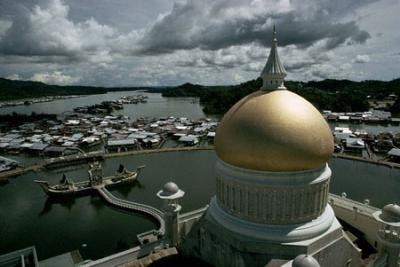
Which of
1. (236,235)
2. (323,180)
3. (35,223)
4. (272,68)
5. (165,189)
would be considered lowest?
(35,223)

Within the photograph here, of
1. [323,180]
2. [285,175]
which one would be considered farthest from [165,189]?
[323,180]

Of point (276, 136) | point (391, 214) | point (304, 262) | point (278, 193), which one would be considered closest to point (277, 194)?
point (278, 193)

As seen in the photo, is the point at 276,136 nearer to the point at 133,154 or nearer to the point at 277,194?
the point at 277,194

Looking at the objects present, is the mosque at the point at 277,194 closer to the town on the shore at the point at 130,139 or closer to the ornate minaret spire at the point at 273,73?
the ornate minaret spire at the point at 273,73

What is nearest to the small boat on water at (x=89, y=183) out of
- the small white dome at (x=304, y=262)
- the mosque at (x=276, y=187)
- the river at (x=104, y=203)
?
the river at (x=104, y=203)

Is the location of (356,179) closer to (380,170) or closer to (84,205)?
(380,170)

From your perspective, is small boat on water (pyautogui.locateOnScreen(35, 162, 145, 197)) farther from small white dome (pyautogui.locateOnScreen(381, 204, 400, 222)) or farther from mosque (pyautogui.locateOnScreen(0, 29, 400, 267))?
small white dome (pyautogui.locateOnScreen(381, 204, 400, 222))

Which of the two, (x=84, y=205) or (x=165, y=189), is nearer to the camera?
(x=165, y=189)
